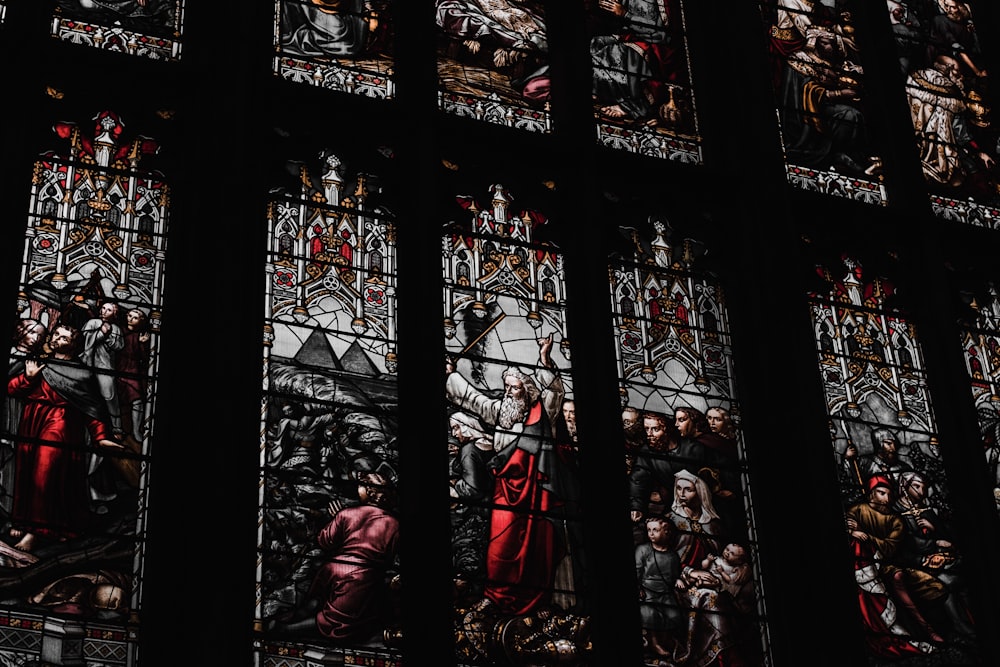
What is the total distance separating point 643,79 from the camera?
1128 centimetres

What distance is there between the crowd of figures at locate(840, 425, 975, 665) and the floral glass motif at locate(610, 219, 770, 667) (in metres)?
0.60

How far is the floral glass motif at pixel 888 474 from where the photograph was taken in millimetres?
9500

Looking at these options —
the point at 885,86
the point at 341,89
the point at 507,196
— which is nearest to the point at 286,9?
the point at 341,89

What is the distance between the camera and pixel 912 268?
10.9m

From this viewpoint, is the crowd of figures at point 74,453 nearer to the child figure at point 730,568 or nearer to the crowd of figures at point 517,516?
the crowd of figures at point 517,516

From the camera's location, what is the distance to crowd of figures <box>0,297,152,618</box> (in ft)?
27.2

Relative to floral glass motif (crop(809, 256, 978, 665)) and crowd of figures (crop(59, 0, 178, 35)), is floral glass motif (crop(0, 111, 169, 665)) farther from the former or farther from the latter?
floral glass motif (crop(809, 256, 978, 665))

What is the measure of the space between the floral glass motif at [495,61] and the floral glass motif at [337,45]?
0.35m

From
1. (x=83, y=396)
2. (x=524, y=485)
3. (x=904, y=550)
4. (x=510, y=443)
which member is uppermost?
(x=83, y=396)

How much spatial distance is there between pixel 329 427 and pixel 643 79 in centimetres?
337

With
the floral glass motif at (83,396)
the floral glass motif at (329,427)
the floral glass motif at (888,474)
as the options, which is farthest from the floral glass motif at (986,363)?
the floral glass motif at (83,396)

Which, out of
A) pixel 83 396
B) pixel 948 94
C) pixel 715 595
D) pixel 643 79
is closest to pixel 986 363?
pixel 948 94

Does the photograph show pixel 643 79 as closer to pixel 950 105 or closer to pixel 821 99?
pixel 821 99

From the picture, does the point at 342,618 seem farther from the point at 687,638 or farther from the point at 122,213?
the point at 122,213
